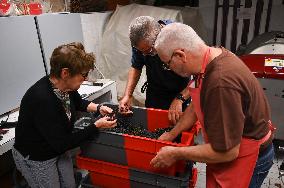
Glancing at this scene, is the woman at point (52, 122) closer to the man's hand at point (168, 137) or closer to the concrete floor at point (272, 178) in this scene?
the man's hand at point (168, 137)

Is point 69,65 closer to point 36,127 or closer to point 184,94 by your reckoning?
point 36,127

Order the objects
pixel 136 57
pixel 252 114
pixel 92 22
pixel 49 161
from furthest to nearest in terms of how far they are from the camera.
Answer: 1. pixel 92 22
2. pixel 136 57
3. pixel 49 161
4. pixel 252 114

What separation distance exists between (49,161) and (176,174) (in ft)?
2.44

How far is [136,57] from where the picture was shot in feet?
7.02

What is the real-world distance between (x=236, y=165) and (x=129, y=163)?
→ 21.6 inches

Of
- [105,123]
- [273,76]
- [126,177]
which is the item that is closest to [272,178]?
[273,76]

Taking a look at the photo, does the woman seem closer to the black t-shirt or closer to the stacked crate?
the black t-shirt

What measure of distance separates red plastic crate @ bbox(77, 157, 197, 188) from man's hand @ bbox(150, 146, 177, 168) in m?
0.12

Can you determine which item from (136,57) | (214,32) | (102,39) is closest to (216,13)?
(214,32)

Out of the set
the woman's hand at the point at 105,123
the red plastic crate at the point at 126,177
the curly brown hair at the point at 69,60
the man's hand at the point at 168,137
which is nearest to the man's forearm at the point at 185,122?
the man's hand at the point at 168,137

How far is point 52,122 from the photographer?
54.6 inches

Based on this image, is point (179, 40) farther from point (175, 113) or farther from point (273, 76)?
point (273, 76)

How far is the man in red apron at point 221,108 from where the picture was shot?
1001mm

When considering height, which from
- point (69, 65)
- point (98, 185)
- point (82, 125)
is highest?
point (69, 65)
